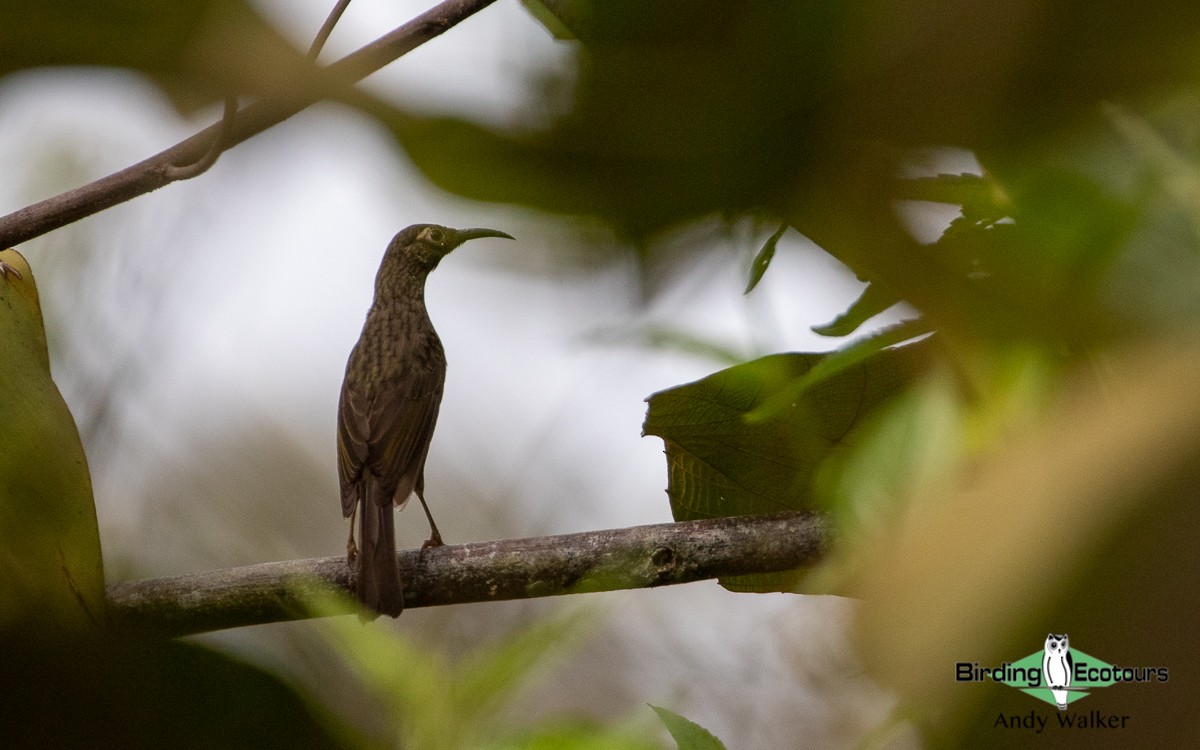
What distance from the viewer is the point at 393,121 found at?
0.47 m

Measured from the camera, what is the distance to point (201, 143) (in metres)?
0.63

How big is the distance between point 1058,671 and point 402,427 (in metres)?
2.25

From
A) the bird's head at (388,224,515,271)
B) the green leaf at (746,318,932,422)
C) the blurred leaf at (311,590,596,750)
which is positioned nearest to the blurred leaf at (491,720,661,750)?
the blurred leaf at (311,590,596,750)

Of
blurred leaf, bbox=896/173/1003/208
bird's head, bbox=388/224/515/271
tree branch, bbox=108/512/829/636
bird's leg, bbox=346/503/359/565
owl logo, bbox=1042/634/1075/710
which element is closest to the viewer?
owl logo, bbox=1042/634/1075/710

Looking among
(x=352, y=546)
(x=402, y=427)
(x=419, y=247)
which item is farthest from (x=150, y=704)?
(x=419, y=247)

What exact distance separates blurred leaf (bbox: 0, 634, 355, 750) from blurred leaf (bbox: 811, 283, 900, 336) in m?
0.32

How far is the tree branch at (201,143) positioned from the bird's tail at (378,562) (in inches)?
15.7

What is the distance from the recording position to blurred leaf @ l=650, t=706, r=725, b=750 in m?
0.54

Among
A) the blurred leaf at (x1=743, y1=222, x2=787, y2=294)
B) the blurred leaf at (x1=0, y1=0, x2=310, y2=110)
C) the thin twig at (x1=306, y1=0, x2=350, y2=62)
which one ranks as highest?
the thin twig at (x1=306, y1=0, x2=350, y2=62)

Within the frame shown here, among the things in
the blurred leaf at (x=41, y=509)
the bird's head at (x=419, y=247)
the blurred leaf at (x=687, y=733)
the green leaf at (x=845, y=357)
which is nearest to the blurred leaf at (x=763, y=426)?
the green leaf at (x=845, y=357)

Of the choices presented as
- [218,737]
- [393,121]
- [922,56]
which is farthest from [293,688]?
[922,56]

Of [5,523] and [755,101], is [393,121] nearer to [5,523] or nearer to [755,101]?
[755,101]

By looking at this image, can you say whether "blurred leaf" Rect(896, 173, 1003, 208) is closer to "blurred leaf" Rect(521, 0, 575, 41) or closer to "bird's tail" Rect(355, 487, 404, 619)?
"blurred leaf" Rect(521, 0, 575, 41)

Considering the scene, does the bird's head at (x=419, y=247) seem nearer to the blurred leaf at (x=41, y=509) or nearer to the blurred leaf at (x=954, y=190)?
the blurred leaf at (x=41, y=509)
